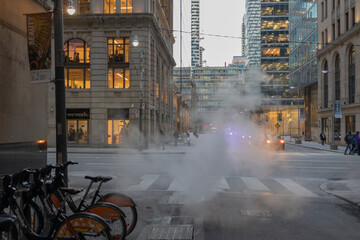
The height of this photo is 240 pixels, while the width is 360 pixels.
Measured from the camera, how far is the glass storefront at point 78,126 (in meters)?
29.1

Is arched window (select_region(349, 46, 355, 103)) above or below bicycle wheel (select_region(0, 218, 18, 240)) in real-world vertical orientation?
above

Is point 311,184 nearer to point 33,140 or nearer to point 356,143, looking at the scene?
point 33,140

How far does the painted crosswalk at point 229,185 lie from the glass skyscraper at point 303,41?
3692 centimetres

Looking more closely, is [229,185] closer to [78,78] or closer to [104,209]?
[104,209]

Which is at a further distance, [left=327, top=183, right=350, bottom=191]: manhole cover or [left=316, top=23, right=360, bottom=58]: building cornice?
[left=316, top=23, right=360, bottom=58]: building cornice

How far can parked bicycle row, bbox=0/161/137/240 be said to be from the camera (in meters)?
4.21

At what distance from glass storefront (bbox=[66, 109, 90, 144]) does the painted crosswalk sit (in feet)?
61.4

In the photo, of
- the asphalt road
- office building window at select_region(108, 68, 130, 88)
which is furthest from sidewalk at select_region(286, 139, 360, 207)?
office building window at select_region(108, 68, 130, 88)

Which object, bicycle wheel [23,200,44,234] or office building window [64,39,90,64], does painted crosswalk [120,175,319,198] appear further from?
office building window [64,39,90,64]

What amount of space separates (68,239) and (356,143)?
936 inches

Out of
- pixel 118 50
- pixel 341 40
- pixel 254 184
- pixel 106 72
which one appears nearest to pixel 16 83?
pixel 254 184

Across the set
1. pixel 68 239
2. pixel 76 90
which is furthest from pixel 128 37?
pixel 68 239

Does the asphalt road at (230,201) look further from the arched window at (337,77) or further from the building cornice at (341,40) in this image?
the arched window at (337,77)

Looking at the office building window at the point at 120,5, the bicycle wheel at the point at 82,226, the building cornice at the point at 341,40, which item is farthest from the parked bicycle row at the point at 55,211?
the building cornice at the point at 341,40
